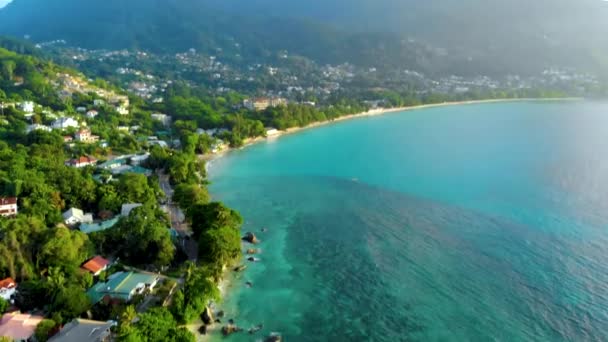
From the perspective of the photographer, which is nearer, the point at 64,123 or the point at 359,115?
the point at 64,123

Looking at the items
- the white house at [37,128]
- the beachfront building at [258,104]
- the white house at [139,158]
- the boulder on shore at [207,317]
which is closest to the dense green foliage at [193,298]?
the boulder on shore at [207,317]

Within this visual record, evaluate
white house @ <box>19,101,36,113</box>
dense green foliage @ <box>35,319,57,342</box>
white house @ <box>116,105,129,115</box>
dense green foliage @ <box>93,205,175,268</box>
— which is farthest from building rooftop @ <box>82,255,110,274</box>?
white house @ <box>116,105,129,115</box>

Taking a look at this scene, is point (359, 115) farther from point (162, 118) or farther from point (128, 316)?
point (128, 316)

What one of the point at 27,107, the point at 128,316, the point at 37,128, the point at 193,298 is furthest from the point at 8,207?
the point at 27,107

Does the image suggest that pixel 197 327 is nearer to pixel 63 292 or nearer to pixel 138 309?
pixel 138 309

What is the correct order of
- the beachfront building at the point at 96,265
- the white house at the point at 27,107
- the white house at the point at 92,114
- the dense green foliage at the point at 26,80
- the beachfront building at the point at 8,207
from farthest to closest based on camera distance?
the dense green foliage at the point at 26,80 → the white house at the point at 92,114 → the white house at the point at 27,107 → the beachfront building at the point at 8,207 → the beachfront building at the point at 96,265

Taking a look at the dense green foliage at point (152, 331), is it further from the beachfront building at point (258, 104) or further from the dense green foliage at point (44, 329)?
the beachfront building at point (258, 104)
